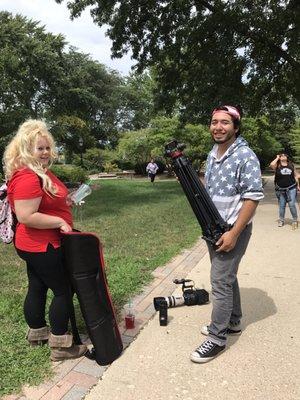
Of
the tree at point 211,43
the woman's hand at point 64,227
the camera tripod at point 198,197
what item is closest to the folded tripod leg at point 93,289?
the woman's hand at point 64,227

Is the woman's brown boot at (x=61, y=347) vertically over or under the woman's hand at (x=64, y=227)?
under

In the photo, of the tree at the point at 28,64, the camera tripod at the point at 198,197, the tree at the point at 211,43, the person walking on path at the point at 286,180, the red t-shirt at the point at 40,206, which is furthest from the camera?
the tree at the point at 28,64

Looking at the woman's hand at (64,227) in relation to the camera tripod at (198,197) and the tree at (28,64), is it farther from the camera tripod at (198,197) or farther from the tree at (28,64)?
the tree at (28,64)

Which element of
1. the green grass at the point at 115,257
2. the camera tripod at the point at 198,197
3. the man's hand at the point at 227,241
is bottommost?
the green grass at the point at 115,257

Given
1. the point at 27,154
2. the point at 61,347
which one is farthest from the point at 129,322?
the point at 27,154

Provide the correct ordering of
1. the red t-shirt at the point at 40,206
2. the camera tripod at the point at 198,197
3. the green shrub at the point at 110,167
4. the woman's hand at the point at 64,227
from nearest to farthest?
the red t-shirt at the point at 40,206, the woman's hand at the point at 64,227, the camera tripod at the point at 198,197, the green shrub at the point at 110,167

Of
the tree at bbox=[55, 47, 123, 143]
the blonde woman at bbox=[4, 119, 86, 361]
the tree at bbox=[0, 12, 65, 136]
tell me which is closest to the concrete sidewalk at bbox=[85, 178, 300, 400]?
the blonde woman at bbox=[4, 119, 86, 361]

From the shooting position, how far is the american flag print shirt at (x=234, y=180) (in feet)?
10.5

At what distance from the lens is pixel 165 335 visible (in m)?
3.93

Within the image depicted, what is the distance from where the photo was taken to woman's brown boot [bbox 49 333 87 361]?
11.3 feet

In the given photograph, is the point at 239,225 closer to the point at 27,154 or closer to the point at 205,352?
the point at 205,352

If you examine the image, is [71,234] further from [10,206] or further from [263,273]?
[263,273]

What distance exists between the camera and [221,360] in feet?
11.4

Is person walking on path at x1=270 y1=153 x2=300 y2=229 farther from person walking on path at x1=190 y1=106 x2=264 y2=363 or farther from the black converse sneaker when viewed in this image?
the black converse sneaker
